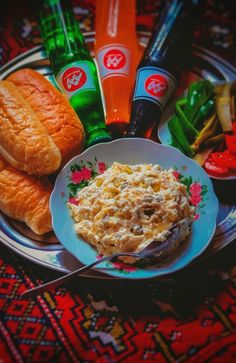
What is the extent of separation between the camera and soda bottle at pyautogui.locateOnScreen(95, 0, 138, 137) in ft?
6.73

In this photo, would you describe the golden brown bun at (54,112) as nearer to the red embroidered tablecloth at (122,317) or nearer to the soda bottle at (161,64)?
the soda bottle at (161,64)

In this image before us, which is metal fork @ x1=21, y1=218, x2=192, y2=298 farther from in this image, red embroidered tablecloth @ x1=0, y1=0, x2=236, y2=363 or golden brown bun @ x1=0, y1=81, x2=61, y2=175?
golden brown bun @ x1=0, y1=81, x2=61, y2=175

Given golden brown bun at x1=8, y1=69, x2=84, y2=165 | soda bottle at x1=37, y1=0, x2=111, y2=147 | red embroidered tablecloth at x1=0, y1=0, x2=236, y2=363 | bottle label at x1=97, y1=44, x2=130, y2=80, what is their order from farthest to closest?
bottle label at x1=97, y1=44, x2=130, y2=80, soda bottle at x1=37, y1=0, x2=111, y2=147, golden brown bun at x1=8, y1=69, x2=84, y2=165, red embroidered tablecloth at x1=0, y1=0, x2=236, y2=363

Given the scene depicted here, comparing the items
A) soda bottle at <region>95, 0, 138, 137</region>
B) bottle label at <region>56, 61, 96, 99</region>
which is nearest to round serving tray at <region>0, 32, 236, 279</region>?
soda bottle at <region>95, 0, 138, 137</region>

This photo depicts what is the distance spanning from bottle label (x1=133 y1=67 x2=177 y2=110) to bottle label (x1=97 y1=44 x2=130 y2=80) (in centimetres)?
8

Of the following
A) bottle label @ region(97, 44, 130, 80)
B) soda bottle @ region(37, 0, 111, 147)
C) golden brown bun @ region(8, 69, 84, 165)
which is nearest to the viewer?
golden brown bun @ region(8, 69, 84, 165)

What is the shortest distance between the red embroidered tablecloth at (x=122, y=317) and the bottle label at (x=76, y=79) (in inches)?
28.1

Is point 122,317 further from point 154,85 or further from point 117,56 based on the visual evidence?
point 117,56

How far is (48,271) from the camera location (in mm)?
1688

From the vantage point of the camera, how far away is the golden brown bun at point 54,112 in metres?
1.86

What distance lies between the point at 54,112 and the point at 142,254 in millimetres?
691

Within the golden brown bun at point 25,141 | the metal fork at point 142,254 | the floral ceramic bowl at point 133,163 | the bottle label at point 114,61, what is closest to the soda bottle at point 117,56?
the bottle label at point 114,61

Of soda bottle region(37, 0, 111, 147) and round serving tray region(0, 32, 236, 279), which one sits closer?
round serving tray region(0, 32, 236, 279)

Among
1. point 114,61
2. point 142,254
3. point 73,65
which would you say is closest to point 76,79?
point 73,65
